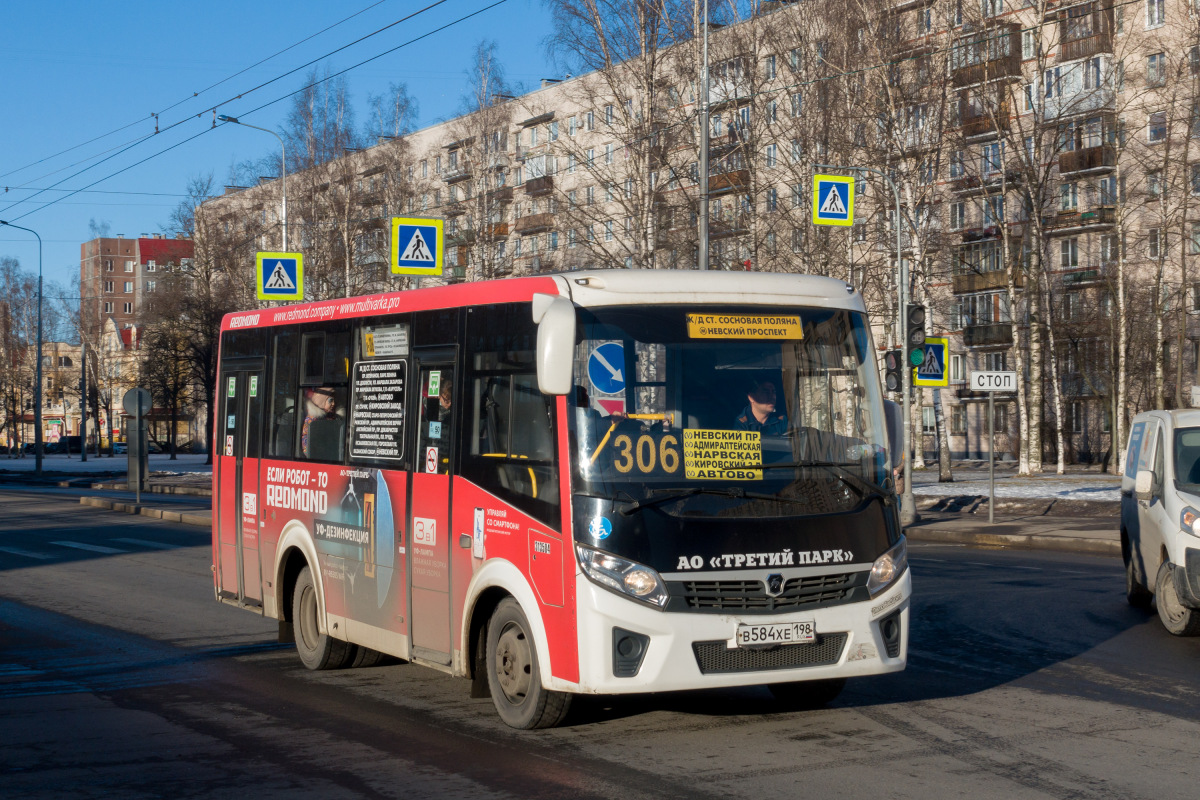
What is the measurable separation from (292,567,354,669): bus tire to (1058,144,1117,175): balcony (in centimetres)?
5124

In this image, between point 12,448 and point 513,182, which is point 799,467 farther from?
point 12,448

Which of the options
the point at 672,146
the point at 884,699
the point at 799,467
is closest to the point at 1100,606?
the point at 884,699

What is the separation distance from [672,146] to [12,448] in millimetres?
89373

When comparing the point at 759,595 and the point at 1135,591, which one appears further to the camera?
the point at 1135,591

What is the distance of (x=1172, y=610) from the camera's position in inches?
425

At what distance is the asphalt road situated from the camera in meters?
6.24

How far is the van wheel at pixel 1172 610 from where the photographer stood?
34.8 feet

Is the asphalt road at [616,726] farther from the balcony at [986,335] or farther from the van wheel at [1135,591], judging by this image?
the balcony at [986,335]

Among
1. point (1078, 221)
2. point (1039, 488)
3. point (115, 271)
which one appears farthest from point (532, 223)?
point (115, 271)

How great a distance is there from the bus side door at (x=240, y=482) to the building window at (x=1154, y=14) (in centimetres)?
5056

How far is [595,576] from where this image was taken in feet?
22.0

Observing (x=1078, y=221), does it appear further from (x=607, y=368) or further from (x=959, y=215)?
(x=607, y=368)

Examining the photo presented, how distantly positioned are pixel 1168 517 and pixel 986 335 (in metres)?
53.6

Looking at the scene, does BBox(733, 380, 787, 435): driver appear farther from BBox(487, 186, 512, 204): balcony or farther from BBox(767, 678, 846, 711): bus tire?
BBox(487, 186, 512, 204): balcony
